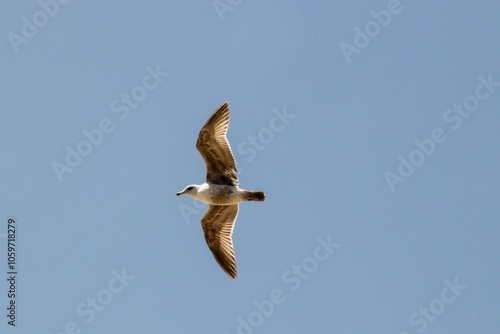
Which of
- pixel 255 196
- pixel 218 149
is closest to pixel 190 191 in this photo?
pixel 218 149

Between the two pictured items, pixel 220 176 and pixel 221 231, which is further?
pixel 221 231

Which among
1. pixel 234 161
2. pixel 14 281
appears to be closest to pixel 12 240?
pixel 14 281

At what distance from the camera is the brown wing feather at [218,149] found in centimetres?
1825

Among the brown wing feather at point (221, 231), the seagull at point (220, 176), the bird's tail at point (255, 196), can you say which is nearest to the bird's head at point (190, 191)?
the seagull at point (220, 176)

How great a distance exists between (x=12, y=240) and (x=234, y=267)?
505cm

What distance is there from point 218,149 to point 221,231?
202 centimetres

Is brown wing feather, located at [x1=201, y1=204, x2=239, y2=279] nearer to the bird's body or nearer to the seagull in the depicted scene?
the seagull

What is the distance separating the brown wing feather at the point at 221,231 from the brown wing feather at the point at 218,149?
839mm

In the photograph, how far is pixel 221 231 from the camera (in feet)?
62.9

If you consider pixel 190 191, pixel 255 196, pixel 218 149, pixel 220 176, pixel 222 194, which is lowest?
pixel 255 196

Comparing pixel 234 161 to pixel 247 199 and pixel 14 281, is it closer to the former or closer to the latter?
pixel 247 199

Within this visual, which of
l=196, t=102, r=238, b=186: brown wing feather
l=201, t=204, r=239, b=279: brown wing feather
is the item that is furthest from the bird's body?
l=201, t=204, r=239, b=279: brown wing feather

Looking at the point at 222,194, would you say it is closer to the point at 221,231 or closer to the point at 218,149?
the point at 218,149

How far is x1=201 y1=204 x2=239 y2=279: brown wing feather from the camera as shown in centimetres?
1902
